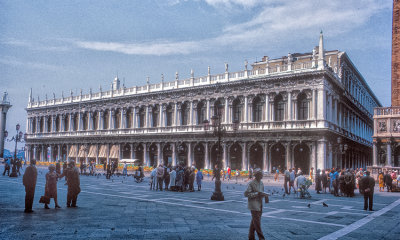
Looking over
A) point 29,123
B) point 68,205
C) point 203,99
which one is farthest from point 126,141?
point 68,205

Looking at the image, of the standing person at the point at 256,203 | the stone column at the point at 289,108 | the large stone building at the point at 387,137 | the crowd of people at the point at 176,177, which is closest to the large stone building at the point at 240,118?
the stone column at the point at 289,108

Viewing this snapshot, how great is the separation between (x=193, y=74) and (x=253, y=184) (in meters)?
39.5

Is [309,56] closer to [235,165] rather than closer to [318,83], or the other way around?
[318,83]

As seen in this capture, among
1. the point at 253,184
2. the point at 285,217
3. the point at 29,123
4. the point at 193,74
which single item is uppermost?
the point at 193,74

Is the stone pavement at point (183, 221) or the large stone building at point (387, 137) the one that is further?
the large stone building at point (387, 137)

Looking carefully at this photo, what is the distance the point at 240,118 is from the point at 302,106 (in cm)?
755

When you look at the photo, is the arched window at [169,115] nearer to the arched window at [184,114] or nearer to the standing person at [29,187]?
the arched window at [184,114]

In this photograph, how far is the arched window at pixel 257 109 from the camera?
135ft

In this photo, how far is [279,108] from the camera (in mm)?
40094

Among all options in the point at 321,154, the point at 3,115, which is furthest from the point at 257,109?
the point at 3,115

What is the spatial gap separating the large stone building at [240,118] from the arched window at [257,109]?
11 cm

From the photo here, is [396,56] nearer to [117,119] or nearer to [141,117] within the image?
[141,117]

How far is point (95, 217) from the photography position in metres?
11.2

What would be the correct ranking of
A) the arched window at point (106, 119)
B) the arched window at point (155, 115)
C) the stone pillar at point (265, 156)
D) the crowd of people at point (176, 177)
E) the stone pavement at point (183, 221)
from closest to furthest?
the stone pavement at point (183, 221)
the crowd of people at point (176, 177)
the stone pillar at point (265, 156)
the arched window at point (155, 115)
the arched window at point (106, 119)
